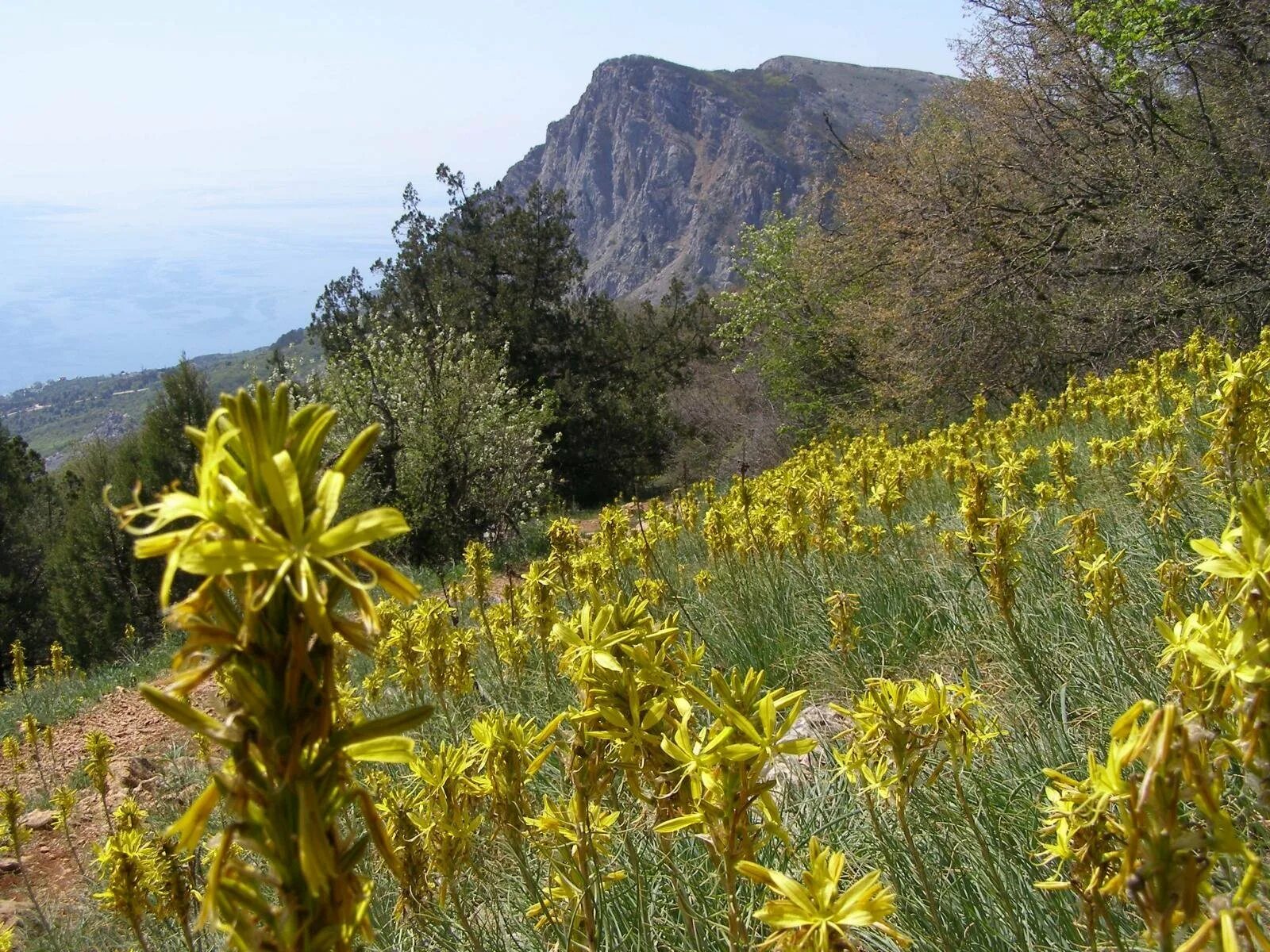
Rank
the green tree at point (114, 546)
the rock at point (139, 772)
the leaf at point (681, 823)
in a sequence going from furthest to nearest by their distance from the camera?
the green tree at point (114, 546) < the rock at point (139, 772) < the leaf at point (681, 823)

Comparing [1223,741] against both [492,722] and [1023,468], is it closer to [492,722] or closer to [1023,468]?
[492,722]

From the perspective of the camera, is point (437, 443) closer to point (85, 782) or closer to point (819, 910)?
point (85, 782)

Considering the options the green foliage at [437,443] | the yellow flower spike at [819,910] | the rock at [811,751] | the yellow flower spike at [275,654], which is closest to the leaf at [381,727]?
the yellow flower spike at [275,654]

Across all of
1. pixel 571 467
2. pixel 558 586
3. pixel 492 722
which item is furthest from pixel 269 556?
pixel 571 467

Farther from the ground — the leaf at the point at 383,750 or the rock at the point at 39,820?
the leaf at the point at 383,750

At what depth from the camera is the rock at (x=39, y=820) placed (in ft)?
26.7

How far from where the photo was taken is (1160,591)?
4.54 metres

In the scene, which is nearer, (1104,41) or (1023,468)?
(1023,468)

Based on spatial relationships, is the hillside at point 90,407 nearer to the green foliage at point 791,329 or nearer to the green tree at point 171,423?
the green tree at point 171,423

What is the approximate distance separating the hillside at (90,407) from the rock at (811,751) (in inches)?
4728

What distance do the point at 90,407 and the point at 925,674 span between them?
625ft

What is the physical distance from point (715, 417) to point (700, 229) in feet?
551

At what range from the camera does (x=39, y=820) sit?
832 centimetres

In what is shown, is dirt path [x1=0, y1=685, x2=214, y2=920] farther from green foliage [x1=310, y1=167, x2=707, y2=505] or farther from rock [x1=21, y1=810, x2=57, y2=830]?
green foliage [x1=310, y1=167, x2=707, y2=505]
